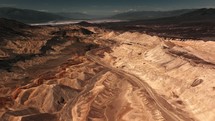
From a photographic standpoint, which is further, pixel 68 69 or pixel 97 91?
pixel 68 69

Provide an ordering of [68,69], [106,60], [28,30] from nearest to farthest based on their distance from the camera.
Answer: [68,69]
[106,60]
[28,30]

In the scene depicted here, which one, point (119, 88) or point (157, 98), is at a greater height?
point (157, 98)

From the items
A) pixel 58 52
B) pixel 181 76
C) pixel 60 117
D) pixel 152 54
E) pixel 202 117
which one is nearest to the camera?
pixel 202 117

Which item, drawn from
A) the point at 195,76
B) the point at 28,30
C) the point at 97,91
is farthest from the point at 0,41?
the point at 195,76

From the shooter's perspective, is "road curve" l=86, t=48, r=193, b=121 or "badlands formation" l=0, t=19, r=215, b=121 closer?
"road curve" l=86, t=48, r=193, b=121

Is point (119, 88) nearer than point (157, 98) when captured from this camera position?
No

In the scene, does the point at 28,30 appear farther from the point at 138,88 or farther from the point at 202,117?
the point at 202,117

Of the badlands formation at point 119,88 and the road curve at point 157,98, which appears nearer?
the road curve at point 157,98

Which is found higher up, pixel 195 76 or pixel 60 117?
pixel 195 76
